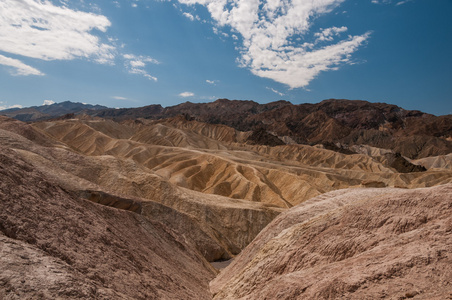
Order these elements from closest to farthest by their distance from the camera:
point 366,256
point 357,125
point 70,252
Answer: point 366,256, point 70,252, point 357,125

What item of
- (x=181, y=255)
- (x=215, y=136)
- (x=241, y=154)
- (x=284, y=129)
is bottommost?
(x=181, y=255)

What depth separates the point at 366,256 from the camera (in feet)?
25.0

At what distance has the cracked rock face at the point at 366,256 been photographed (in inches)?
238

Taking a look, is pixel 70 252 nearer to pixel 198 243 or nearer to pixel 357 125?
pixel 198 243

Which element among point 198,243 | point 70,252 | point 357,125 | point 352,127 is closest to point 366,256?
point 70,252

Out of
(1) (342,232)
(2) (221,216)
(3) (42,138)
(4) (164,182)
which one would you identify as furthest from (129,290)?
(3) (42,138)

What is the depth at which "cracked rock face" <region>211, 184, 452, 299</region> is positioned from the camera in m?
6.04

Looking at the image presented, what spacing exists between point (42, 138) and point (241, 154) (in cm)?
4891

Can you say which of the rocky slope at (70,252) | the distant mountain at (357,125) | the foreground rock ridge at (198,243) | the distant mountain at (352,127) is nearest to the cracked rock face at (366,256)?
the foreground rock ridge at (198,243)

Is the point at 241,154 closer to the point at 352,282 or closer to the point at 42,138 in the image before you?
the point at 42,138

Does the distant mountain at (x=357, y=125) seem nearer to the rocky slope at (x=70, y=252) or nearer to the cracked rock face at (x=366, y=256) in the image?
the rocky slope at (x=70, y=252)

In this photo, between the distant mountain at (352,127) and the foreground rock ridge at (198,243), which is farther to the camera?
the distant mountain at (352,127)

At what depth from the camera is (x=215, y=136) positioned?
424ft

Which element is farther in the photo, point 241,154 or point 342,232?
point 241,154
